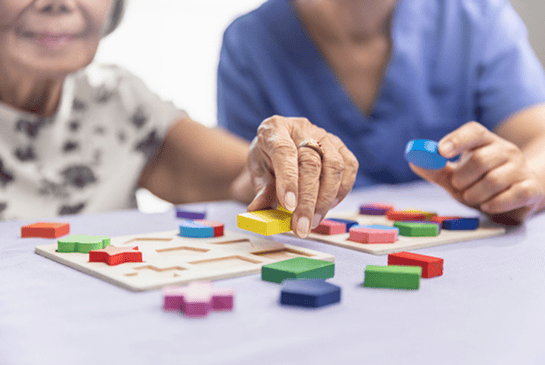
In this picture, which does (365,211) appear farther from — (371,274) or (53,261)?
(53,261)

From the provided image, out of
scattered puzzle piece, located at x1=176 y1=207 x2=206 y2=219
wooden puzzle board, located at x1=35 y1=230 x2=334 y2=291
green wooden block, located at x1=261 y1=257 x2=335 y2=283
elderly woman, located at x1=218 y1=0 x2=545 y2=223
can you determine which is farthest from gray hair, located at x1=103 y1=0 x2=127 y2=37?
green wooden block, located at x1=261 y1=257 x2=335 y2=283

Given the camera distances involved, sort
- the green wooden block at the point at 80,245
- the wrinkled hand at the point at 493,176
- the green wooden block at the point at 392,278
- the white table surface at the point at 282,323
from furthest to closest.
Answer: the wrinkled hand at the point at 493,176
the green wooden block at the point at 80,245
the green wooden block at the point at 392,278
the white table surface at the point at 282,323

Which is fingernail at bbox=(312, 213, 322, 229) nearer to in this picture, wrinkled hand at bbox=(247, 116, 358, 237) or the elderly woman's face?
wrinkled hand at bbox=(247, 116, 358, 237)

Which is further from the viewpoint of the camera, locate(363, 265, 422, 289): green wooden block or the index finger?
the index finger

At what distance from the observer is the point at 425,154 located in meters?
0.84

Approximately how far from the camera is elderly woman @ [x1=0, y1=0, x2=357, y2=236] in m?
1.16

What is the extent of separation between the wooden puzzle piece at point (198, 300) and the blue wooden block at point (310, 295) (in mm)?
51

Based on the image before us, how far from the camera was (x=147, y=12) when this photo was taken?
87.7 inches

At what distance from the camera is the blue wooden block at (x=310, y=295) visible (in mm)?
475

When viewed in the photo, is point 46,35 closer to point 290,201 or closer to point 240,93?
point 240,93

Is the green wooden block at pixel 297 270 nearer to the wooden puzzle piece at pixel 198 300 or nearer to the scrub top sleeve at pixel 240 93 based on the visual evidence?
the wooden puzzle piece at pixel 198 300

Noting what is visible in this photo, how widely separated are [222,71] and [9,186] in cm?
67

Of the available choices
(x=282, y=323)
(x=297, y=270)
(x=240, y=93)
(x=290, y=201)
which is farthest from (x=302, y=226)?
(x=240, y=93)

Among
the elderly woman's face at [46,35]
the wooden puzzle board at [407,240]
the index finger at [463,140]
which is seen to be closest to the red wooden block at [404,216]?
the wooden puzzle board at [407,240]
